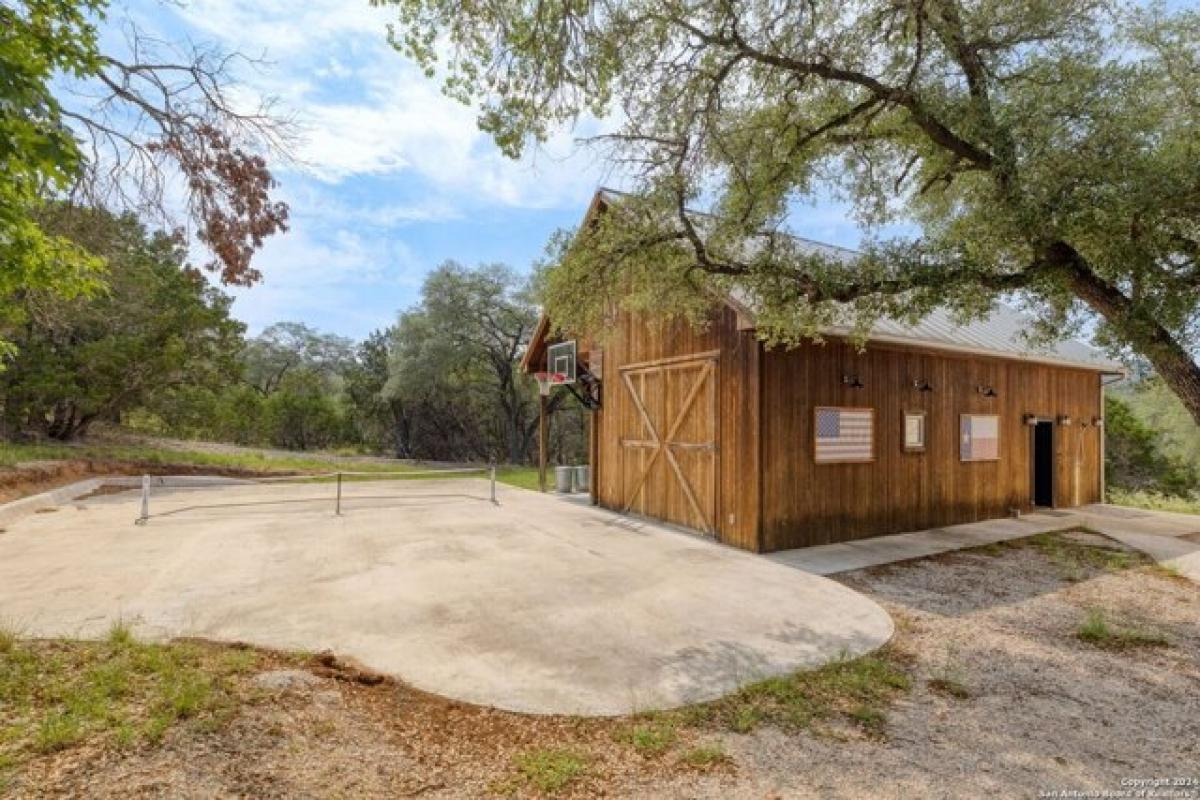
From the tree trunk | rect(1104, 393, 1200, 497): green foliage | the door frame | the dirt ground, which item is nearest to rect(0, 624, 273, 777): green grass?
the dirt ground

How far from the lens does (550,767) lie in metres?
2.98

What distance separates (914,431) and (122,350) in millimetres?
18834

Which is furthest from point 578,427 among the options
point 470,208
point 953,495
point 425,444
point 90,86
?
point 90,86

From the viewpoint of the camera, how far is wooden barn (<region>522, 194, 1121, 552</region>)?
810cm

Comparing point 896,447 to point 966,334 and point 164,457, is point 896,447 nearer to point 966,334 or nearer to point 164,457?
point 966,334

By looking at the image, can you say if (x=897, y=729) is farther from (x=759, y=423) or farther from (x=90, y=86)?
(x=90, y=86)

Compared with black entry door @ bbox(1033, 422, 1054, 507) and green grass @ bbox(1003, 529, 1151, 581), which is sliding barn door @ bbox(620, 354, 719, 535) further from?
black entry door @ bbox(1033, 422, 1054, 507)

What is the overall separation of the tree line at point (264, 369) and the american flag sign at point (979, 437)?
1161cm

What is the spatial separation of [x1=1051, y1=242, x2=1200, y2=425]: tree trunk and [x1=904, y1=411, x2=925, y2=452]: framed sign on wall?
145 inches

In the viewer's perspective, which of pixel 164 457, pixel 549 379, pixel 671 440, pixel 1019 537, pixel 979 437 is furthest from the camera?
pixel 164 457

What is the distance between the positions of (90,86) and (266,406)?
951 inches

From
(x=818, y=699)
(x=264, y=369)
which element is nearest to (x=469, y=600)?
(x=818, y=699)

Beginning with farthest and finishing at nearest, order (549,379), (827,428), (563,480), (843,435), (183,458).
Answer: (183,458) → (563,480) → (549,379) → (843,435) → (827,428)

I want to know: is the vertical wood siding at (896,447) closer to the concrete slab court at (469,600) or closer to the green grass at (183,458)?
the concrete slab court at (469,600)
